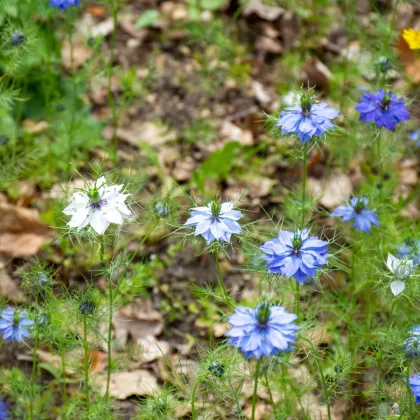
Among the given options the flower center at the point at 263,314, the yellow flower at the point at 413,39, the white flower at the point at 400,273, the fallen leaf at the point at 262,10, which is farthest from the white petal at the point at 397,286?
the fallen leaf at the point at 262,10

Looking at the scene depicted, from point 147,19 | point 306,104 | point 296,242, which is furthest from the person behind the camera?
point 147,19

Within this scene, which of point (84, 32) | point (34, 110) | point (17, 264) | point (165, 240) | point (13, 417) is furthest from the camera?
point (84, 32)

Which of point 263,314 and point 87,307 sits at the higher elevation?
point 87,307

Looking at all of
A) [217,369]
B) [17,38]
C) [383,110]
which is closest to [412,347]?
[217,369]

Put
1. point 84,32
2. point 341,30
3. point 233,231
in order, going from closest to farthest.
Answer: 1. point 233,231
2. point 84,32
3. point 341,30

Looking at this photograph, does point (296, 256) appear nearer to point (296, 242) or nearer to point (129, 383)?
point (296, 242)

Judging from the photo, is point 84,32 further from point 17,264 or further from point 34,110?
point 17,264

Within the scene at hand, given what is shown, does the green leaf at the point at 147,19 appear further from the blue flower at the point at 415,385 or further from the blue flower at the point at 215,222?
the blue flower at the point at 415,385

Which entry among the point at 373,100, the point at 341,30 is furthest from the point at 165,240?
the point at 341,30
